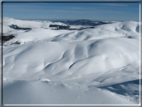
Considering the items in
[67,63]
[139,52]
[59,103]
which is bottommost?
[59,103]

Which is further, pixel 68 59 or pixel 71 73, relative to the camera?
pixel 68 59

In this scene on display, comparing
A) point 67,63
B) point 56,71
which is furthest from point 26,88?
point 67,63

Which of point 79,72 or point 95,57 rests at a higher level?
point 95,57

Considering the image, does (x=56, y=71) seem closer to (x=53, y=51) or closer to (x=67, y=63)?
(x=67, y=63)

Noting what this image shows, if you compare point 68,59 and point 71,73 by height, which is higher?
point 68,59

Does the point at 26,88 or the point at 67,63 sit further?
the point at 67,63

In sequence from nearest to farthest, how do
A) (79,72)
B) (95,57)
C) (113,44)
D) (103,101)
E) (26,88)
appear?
(103,101)
(26,88)
(79,72)
(95,57)
(113,44)

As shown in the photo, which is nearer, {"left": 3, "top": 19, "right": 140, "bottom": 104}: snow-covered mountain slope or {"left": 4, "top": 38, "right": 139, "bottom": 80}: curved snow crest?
{"left": 3, "top": 19, "right": 140, "bottom": 104}: snow-covered mountain slope

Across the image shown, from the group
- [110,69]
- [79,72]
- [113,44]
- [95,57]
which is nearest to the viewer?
[79,72]
